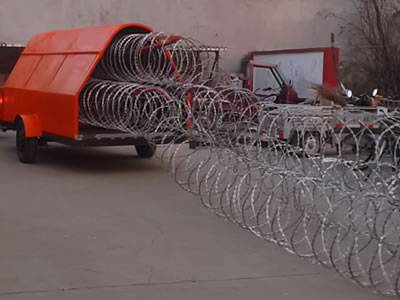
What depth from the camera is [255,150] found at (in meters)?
8.51

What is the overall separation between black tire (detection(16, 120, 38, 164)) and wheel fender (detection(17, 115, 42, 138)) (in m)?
0.09

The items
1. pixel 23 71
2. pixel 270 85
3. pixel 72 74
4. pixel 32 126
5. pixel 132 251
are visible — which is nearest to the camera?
pixel 132 251

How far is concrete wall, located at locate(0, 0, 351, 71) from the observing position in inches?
844

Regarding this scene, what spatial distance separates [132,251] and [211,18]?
18634 millimetres

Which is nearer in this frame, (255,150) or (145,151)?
(255,150)

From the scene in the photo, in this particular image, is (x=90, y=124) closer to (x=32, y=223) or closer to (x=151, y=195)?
(x=151, y=195)

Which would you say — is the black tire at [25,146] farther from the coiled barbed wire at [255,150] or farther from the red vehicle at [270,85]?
the red vehicle at [270,85]

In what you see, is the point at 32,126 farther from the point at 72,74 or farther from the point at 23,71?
the point at 23,71

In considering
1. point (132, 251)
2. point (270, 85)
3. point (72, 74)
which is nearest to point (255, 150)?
point (132, 251)

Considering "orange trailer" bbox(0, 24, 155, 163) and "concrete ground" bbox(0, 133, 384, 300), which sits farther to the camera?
"orange trailer" bbox(0, 24, 155, 163)

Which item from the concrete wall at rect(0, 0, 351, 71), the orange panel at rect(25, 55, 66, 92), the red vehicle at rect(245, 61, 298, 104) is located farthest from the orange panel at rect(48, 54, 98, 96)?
the concrete wall at rect(0, 0, 351, 71)

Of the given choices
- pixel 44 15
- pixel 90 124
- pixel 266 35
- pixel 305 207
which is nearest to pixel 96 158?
pixel 90 124

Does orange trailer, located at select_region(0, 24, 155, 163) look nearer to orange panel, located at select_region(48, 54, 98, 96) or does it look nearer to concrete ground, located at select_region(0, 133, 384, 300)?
orange panel, located at select_region(48, 54, 98, 96)

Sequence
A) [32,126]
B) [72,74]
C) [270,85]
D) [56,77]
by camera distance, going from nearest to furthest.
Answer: [72,74] → [56,77] → [32,126] → [270,85]
